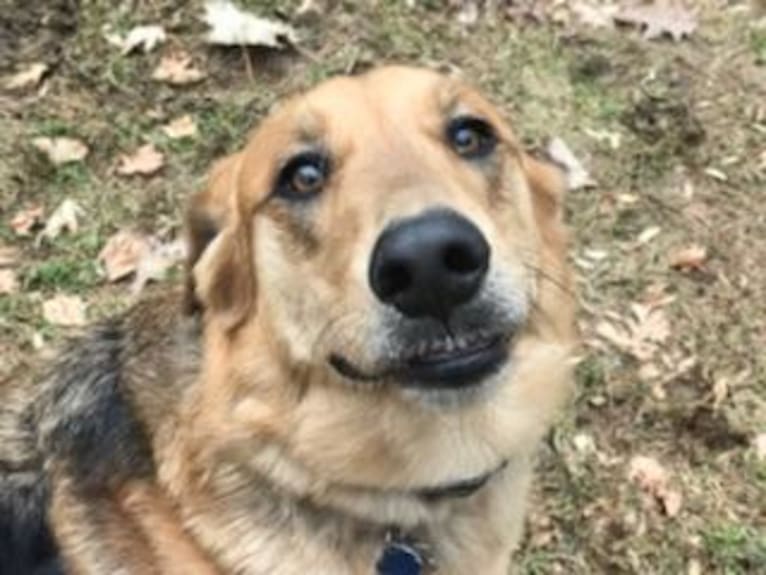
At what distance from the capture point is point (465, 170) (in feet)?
12.1

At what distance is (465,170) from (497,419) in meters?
0.63

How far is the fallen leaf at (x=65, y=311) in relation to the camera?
5535 mm

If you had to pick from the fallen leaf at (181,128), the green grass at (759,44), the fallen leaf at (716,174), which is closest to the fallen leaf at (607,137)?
the fallen leaf at (716,174)

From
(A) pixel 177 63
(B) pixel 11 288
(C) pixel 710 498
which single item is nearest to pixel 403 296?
(C) pixel 710 498

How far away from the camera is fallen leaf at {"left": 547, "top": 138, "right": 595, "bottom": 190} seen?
6.00 meters

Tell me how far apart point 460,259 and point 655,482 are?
86.3 inches

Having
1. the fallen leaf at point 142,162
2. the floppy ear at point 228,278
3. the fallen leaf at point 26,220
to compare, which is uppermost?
the floppy ear at point 228,278

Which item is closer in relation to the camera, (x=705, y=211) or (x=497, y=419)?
(x=497, y=419)

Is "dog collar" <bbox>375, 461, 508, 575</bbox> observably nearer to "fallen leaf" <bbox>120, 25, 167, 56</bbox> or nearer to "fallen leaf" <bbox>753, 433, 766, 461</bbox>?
"fallen leaf" <bbox>753, 433, 766, 461</bbox>

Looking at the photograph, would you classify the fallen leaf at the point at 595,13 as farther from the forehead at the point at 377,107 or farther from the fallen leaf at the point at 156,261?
the forehead at the point at 377,107

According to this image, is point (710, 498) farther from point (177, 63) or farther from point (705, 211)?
point (177, 63)

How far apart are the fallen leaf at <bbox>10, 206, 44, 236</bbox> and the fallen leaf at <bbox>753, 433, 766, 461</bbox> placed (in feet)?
9.39

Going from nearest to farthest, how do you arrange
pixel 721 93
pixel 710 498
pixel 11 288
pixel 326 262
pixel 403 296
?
1. pixel 403 296
2. pixel 326 262
3. pixel 710 498
4. pixel 11 288
5. pixel 721 93

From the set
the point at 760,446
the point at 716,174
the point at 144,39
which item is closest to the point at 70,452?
the point at 760,446
